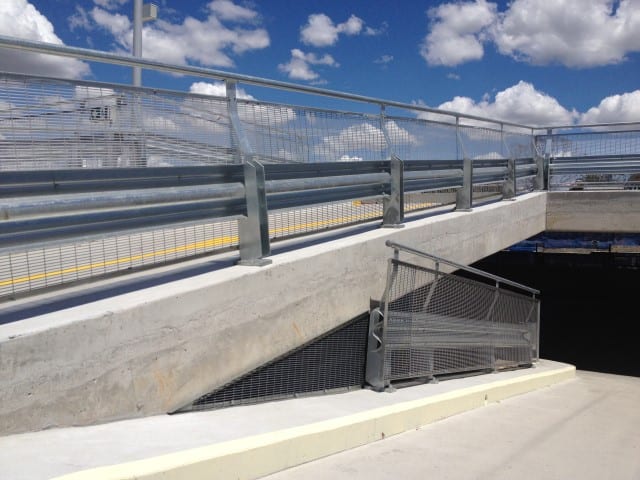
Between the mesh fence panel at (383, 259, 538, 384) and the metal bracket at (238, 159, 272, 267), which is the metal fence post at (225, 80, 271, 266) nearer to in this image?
the metal bracket at (238, 159, 272, 267)

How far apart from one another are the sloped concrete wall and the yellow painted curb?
2.27ft

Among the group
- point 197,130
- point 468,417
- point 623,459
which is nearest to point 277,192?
point 197,130

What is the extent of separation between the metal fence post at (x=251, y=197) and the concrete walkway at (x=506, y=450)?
1.71m

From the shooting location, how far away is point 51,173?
3617 millimetres

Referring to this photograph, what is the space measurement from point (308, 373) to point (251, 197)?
1.62 metres

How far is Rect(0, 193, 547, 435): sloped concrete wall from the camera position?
3229 mm

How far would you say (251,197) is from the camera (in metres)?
4.98

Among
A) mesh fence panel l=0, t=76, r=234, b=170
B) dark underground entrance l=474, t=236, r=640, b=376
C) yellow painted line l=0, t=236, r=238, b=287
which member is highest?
mesh fence panel l=0, t=76, r=234, b=170

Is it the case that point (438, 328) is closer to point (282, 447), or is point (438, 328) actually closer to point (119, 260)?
point (119, 260)

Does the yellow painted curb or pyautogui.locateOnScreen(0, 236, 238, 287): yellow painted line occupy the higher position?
pyautogui.locateOnScreen(0, 236, 238, 287): yellow painted line

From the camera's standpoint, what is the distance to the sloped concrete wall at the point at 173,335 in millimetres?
3229

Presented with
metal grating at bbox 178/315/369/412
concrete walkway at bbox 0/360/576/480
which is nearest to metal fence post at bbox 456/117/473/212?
metal grating at bbox 178/315/369/412

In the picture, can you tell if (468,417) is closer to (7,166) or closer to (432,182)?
(432,182)

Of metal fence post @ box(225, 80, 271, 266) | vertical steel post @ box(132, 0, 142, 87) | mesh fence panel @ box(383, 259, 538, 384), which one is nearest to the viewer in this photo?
metal fence post @ box(225, 80, 271, 266)
